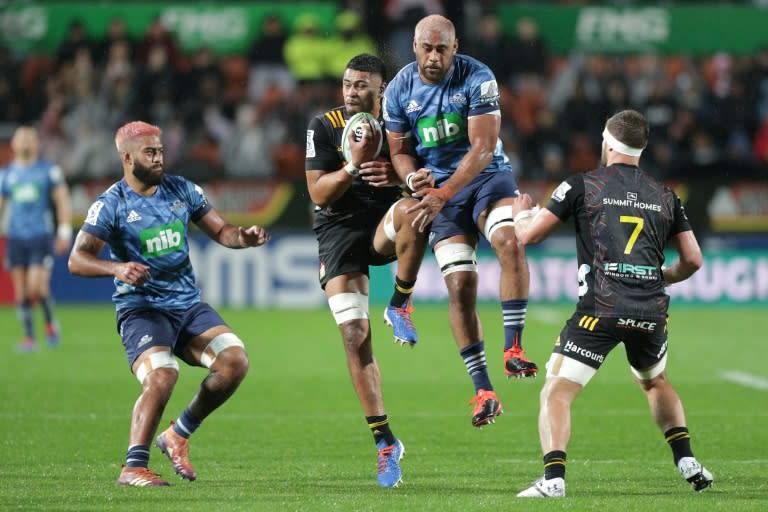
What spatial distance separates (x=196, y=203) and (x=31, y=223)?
8.56m

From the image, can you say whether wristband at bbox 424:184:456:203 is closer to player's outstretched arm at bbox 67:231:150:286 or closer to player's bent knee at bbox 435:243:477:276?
player's bent knee at bbox 435:243:477:276

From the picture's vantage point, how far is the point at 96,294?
21.5m

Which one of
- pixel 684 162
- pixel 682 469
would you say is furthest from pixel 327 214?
pixel 684 162

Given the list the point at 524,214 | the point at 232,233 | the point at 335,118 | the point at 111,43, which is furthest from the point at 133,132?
the point at 111,43

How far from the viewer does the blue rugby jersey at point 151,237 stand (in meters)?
8.28

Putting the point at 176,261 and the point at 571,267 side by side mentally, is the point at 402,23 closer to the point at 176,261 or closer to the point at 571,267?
the point at 571,267

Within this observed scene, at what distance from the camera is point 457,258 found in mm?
8633

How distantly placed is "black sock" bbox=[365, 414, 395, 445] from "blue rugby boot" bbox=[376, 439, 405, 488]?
1.0 inches

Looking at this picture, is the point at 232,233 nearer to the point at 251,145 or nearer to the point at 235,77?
the point at 251,145

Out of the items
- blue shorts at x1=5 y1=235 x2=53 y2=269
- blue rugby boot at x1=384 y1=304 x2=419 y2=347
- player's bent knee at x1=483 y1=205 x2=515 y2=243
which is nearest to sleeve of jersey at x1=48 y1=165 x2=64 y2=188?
blue shorts at x1=5 y1=235 x2=53 y2=269

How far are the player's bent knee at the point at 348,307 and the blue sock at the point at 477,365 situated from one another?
2.33 ft

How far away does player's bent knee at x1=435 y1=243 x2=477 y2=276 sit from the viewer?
861cm

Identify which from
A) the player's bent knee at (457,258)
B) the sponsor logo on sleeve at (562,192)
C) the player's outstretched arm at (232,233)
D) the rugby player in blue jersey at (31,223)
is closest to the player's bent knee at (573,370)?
the sponsor logo on sleeve at (562,192)

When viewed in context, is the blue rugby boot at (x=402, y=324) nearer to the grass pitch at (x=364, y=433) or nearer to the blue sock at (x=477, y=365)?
the blue sock at (x=477, y=365)
